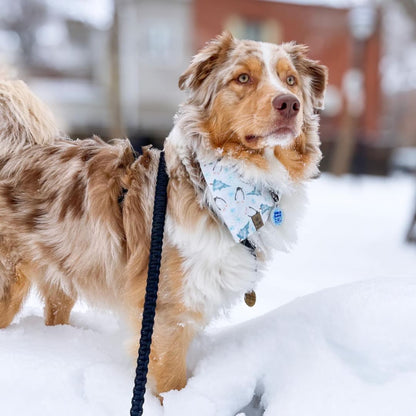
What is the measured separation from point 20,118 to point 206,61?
3.41 ft

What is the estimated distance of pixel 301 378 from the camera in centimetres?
186

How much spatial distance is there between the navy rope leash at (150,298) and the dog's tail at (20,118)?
87cm

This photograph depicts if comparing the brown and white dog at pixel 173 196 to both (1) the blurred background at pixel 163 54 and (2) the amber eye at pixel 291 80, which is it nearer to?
(2) the amber eye at pixel 291 80

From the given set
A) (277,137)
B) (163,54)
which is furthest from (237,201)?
(163,54)

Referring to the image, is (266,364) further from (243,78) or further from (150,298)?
(243,78)

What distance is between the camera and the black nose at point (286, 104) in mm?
2008

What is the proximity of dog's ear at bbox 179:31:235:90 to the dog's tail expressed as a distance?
0.81m

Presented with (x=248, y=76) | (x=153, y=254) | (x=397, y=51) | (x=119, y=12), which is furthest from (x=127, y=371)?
(x=397, y=51)

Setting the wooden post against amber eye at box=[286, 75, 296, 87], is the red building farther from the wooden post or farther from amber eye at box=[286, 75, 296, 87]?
amber eye at box=[286, 75, 296, 87]

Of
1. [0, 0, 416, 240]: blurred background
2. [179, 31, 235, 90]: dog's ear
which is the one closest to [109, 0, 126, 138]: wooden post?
[0, 0, 416, 240]: blurred background

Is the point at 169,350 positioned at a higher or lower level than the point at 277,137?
lower

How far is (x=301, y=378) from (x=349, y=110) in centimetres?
1323

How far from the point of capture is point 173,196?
2.10 meters

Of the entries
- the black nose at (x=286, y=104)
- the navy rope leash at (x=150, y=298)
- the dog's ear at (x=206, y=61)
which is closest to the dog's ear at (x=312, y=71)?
the dog's ear at (x=206, y=61)
